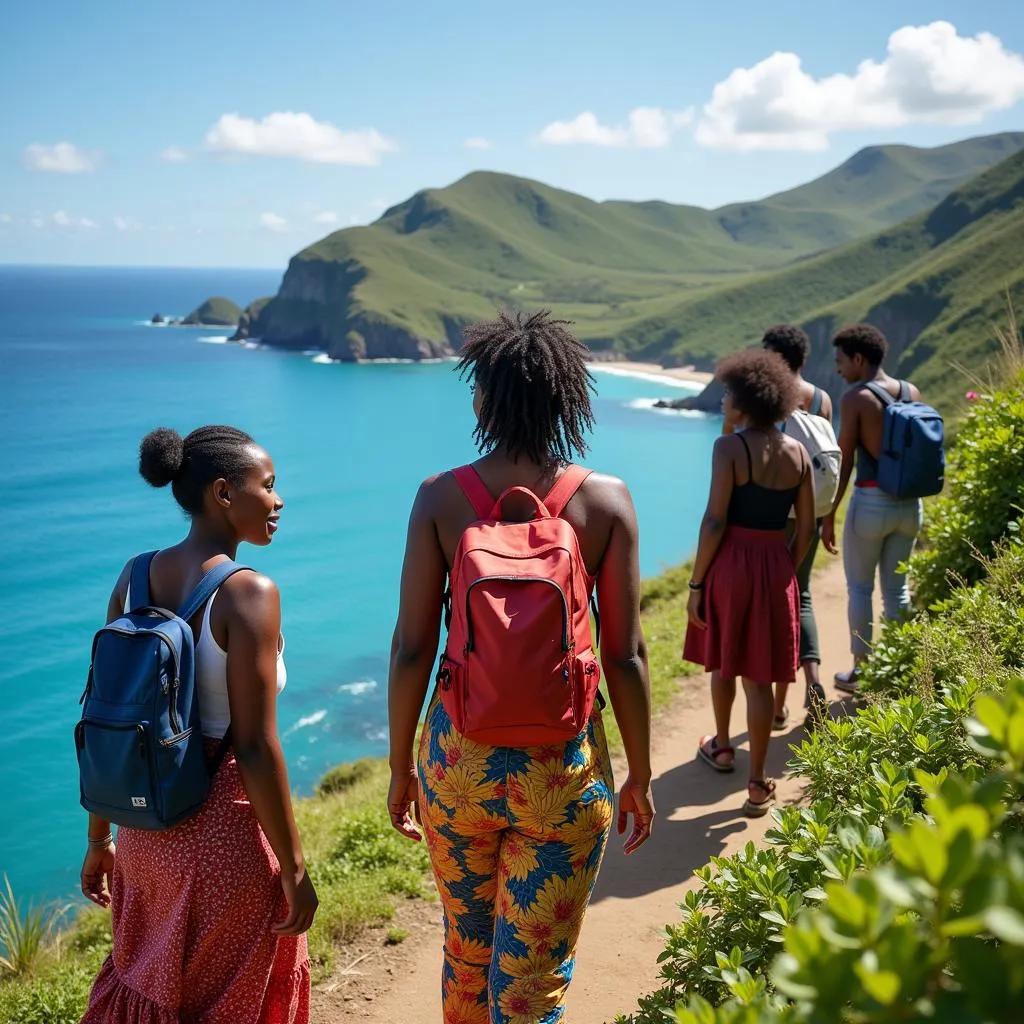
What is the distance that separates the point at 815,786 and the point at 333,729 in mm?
21135

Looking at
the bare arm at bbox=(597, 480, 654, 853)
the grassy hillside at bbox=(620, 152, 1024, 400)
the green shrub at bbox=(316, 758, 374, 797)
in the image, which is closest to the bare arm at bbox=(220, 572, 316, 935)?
the bare arm at bbox=(597, 480, 654, 853)

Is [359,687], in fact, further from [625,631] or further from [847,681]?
[625,631]

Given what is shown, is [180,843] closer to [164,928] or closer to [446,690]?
[164,928]

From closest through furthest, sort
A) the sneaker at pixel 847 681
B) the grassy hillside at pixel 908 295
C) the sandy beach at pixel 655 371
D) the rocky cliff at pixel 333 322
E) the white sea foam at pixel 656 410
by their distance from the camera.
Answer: the sneaker at pixel 847 681 < the grassy hillside at pixel 908 295 < the white sea foam at pixel 656 410 < the sandy beach at pixel 655 371 < the rocky cliff at pixel 333 322

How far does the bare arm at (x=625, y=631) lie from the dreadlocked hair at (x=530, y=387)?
0.24m

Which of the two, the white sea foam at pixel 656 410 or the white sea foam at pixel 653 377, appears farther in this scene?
the white sea foam at pixel 653 377

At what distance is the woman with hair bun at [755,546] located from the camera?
15.8 ft

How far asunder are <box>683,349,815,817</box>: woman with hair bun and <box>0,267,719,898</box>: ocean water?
489 inches

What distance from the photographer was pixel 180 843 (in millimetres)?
2529

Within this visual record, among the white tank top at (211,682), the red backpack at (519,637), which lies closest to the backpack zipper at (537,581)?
the red backpack at (519,637)

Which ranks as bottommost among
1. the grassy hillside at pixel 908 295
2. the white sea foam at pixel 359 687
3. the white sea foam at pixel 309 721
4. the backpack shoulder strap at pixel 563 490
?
the white sea foam at pixel 359 687

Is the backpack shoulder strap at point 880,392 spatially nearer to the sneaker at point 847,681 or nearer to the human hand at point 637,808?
the sneaker at point 847,681

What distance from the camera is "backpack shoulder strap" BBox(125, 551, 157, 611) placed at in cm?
254

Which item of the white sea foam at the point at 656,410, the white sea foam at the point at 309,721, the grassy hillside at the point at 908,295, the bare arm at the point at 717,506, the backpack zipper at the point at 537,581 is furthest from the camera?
the white sea foam at the point at 656,410
